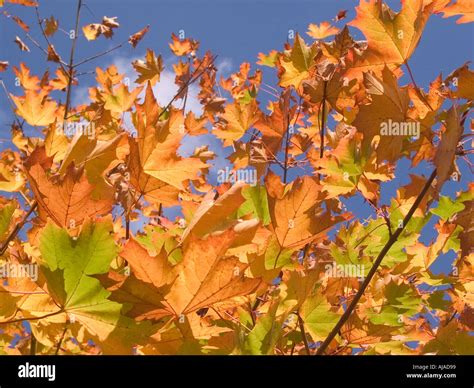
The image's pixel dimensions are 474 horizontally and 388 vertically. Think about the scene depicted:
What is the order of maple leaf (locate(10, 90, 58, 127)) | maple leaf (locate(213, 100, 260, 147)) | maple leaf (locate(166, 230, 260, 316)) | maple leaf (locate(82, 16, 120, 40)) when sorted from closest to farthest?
maple leaf (locate(166, 230, 260, 316)) → maple leaf (locate(213, 100, 260, 147)) → maple leaf (locate(10, 90, 58, 127)) → maple leaf (locate(82, 16, 120, 40))

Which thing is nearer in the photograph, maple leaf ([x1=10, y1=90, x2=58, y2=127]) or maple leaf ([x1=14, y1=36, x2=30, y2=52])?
maple leaf ([x1=10, y1=90, x2=58, y2=127])

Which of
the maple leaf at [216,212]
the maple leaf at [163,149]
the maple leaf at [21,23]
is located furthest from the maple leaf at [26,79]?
the maple leaf at [216,212]

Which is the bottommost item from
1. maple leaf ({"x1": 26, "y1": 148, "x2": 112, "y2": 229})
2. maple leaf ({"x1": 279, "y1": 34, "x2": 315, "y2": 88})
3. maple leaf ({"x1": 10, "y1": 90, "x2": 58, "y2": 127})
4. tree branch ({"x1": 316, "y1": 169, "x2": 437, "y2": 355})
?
tree branch ({"x1": 316, "y1": 169, "x2": 437, "y2": 355})

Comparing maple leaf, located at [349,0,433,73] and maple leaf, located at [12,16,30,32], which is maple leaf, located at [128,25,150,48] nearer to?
maple leaf, located at [12,16,30,32]

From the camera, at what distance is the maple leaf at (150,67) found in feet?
9.53

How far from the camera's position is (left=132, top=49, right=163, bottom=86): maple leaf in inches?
114

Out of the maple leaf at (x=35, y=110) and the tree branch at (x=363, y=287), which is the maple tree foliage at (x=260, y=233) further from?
the maple leaf at (x=35, y=110)

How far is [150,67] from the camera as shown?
291 cm

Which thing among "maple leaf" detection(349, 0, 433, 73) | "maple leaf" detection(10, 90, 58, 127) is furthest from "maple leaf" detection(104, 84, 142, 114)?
"maple leaf" detection(349, 0, 433, 73)

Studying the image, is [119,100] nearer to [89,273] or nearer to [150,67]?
[150,67]

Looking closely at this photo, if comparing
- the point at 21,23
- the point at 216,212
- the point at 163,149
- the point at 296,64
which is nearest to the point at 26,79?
the point at 21,23
